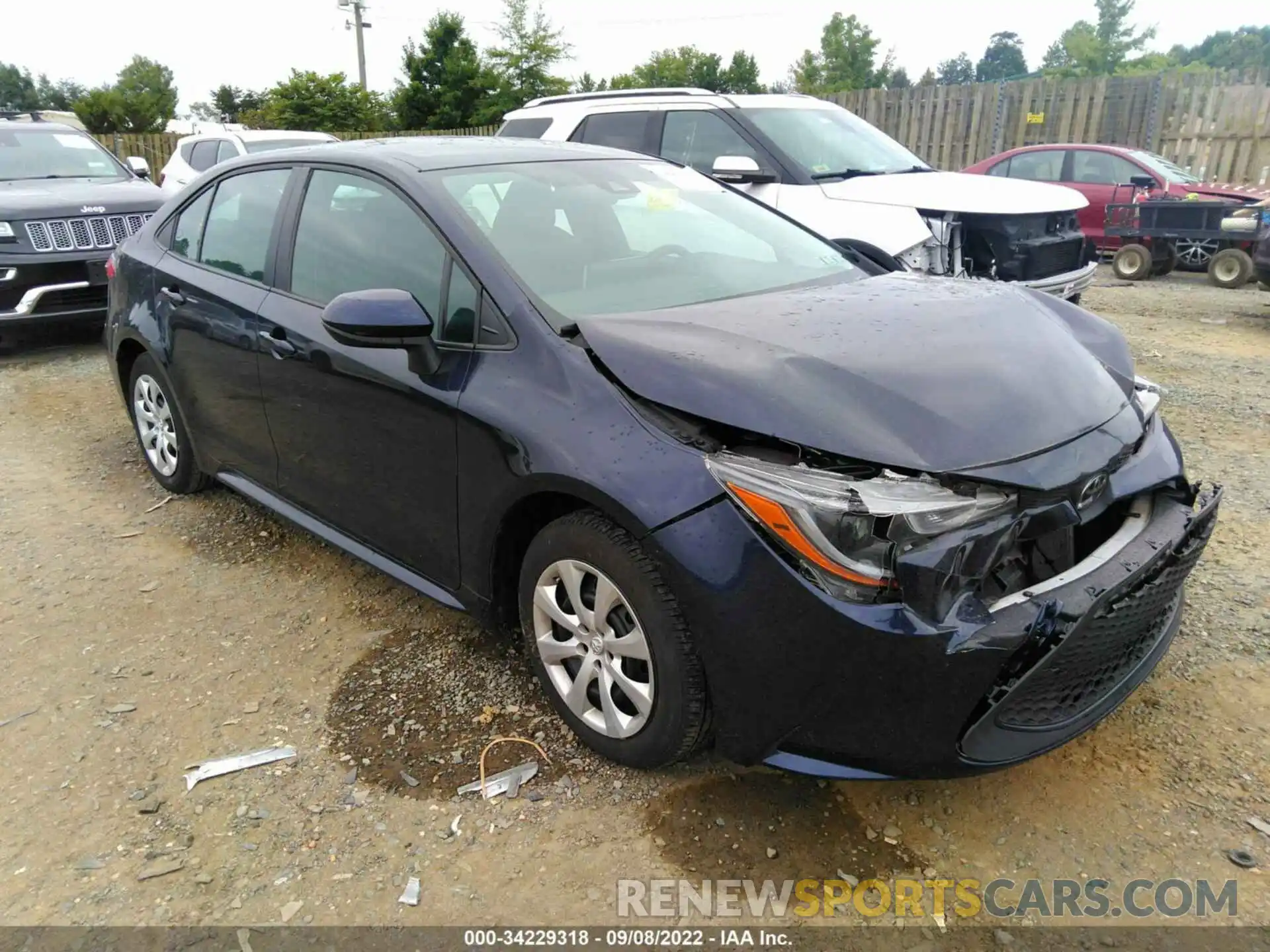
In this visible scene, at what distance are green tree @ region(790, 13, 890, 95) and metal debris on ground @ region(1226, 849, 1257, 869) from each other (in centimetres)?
5198

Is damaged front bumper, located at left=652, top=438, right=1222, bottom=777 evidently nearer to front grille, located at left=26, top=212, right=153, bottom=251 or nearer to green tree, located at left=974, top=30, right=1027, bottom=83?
front grille, located at left=26, top=212, right=153, bottom=251

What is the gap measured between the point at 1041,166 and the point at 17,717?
39.5 ft

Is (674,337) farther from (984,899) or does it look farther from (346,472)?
(984,899)

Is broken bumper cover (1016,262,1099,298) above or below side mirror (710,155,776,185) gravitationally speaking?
below

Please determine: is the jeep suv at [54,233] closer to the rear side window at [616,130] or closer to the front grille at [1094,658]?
the rear side window at [616,130]

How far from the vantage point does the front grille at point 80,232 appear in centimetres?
720

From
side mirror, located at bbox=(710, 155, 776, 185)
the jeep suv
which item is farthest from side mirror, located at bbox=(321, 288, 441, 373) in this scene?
the jeep suv

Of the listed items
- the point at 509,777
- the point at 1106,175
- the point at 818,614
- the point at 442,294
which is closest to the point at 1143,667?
the point at 818,614

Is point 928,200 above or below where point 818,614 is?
above

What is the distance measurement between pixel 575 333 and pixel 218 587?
84.1 inches

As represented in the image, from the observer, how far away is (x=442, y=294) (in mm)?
2807

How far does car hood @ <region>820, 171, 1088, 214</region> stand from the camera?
6285mm

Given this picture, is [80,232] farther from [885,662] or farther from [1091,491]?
[1091,491]

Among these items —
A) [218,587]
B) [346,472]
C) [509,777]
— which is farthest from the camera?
[218,587]
